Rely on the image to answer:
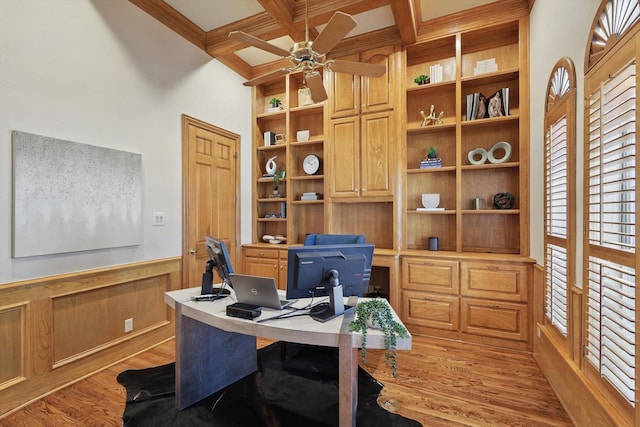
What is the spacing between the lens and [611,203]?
139cm

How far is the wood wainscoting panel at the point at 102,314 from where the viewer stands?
7.61 ft

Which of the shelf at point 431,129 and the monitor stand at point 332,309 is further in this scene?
the shelf at point 431,129

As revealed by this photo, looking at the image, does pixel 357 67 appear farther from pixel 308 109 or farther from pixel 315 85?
pixel 308 109

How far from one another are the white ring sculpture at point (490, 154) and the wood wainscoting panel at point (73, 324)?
11.3 feet

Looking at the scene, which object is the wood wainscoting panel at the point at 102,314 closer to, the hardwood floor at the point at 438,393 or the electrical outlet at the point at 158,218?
the hardwood floor at the point at 438,393

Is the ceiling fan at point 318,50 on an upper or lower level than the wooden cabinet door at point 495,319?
upper

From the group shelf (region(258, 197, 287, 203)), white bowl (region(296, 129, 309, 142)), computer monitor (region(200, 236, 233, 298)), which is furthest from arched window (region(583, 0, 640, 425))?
shelf (region(258, 197, 287, 203))

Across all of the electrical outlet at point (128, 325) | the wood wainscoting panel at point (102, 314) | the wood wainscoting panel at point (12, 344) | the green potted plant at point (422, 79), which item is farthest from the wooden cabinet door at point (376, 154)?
the wood wainscoting panel at point (12, 344)

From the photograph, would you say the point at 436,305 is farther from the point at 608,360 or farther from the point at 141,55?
the point at 141,55

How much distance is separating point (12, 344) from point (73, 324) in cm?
36

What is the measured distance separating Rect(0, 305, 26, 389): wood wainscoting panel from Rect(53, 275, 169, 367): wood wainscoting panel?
0.64 ft

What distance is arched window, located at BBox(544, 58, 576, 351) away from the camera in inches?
73.5

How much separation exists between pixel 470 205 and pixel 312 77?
7.42ft

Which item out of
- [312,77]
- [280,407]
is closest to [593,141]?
[312,77]
